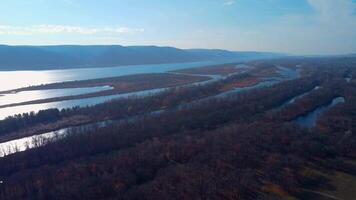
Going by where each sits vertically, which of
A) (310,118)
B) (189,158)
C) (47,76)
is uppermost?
(189,158)

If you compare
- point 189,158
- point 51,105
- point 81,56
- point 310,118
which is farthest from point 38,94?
point 81,56

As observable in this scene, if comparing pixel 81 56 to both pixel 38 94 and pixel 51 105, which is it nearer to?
pixel 38 94

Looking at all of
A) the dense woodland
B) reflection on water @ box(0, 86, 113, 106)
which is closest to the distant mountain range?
reflection on water @ box(0, 86, 113, 106)

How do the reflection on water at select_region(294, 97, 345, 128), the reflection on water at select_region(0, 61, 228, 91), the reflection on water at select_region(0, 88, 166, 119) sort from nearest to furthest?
the reflection on water at select_region(294, 97, 345, 128) → the reflection on water at select_region(0, 88, 166, 119) → the reflection on water at select_region(0, 61, 228, 91)

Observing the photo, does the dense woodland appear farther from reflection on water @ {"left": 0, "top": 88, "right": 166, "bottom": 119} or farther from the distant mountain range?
the distant mountain range

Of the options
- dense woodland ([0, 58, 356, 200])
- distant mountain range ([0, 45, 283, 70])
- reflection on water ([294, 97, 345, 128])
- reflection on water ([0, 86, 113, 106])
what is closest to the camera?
dense woodland ([0, 58, 356, 200])

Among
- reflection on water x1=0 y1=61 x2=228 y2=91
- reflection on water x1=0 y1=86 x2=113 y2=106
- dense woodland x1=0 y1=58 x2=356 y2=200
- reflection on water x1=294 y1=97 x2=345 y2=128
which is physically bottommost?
reflection on water x1=0 y1=61 x2=228 y2=91

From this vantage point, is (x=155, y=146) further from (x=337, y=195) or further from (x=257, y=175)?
(x=337, y=195)
